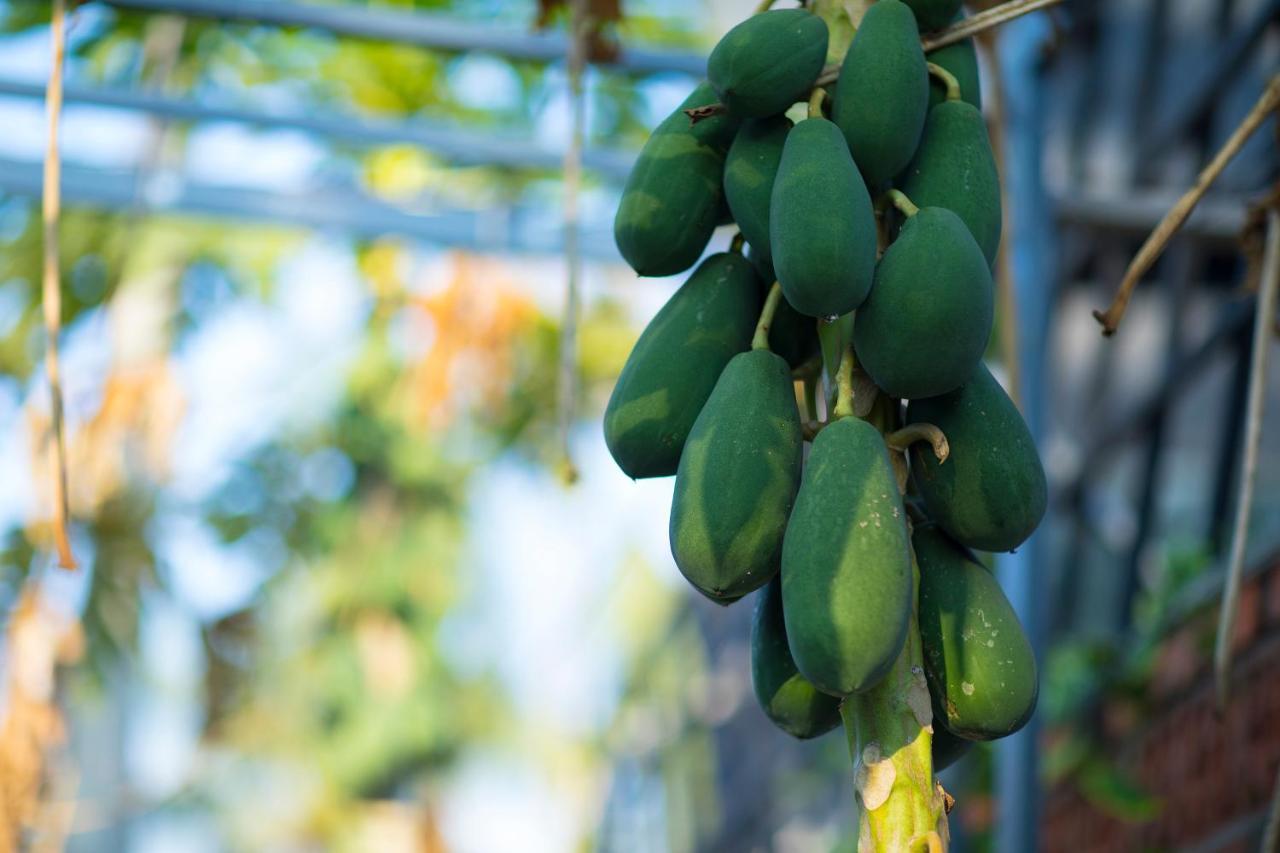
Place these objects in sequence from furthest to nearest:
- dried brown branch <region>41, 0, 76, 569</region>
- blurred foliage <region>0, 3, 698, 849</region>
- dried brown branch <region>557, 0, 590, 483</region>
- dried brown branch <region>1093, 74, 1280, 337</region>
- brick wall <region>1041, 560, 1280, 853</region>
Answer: blurred foliage <region>0, 3, 698, 849</region> < brick wall <region>1041, 560, 1280, 853</region> < dried brown branch <region>557, 0, 590, 483</region> < dried brown branch <region>41, 0, 76, 569</region> < dried brown branch <region>1093, 74, 1280, 337</region>

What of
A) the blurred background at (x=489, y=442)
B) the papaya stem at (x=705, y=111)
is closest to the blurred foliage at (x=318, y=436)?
the blurred background at (x=489, y=442)

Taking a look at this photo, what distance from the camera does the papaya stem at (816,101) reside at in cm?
109

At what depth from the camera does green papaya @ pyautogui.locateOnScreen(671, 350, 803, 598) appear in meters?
0.96

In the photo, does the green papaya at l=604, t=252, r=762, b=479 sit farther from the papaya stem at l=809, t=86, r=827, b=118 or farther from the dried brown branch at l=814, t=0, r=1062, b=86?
the dried brown branch at l=814, t=0, r=1062, b=86

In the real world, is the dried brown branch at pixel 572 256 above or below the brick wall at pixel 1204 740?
above

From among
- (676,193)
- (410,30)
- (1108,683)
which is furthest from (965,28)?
(1108,683)

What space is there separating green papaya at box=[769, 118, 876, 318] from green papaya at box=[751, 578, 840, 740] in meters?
0.22

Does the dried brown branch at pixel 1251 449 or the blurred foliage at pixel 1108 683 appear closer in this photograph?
the dried brown branch at pixel 1251 449

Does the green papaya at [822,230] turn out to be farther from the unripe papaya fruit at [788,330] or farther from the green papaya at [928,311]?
the unripe papaya fruit at [788,330]

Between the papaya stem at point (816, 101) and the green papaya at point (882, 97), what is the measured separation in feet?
0.05

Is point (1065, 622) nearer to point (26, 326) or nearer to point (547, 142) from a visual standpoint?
point (547, 142)

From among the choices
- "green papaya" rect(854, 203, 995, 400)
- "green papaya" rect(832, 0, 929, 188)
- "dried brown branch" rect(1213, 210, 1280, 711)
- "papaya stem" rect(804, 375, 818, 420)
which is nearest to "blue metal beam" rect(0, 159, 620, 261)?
"dried brown branch" rect(1213, 210, 1280, 711)

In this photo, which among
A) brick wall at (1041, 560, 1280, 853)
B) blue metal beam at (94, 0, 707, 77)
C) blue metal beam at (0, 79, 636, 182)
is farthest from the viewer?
blue metal beam at (0, 79, 636, 182)

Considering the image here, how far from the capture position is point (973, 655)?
0.97m
